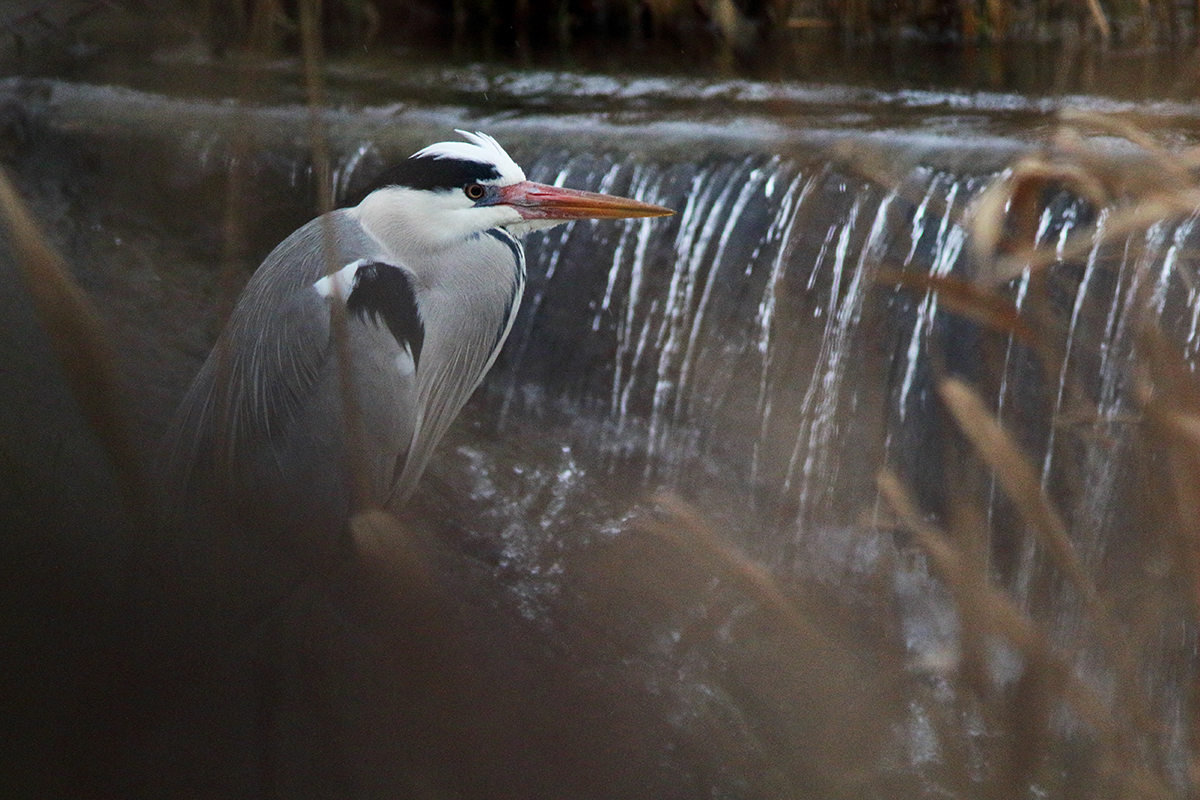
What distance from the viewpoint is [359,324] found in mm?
1934

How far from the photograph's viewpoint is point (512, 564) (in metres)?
2.46

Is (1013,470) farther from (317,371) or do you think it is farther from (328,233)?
(317,371)

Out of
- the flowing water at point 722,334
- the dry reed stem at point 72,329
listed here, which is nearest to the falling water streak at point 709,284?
the flowing water at point 722,334

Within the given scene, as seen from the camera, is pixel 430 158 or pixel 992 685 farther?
pixel 430 158

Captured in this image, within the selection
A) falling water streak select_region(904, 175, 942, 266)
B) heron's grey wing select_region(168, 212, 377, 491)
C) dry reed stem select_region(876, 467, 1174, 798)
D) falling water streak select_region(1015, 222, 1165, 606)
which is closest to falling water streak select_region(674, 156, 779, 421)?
falling water streak select_region(904, 175, 942, 266)

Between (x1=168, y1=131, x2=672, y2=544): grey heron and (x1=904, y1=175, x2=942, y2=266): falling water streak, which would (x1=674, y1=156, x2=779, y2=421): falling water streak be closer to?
(x1=904, y1=175, x2=942, y2=266): falling water streak

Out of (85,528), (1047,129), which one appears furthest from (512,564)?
(1047,129)

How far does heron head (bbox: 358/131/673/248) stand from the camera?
1.95m

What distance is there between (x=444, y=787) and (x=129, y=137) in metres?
2.51

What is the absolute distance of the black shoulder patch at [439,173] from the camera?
6.36ft

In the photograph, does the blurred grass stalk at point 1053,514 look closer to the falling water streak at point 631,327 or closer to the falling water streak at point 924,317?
the falling water streak at point 924,317

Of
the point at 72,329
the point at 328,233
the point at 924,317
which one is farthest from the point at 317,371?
the point at 924,317

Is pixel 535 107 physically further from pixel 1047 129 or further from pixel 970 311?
pixel 970 311

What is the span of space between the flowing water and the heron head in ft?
1.53
